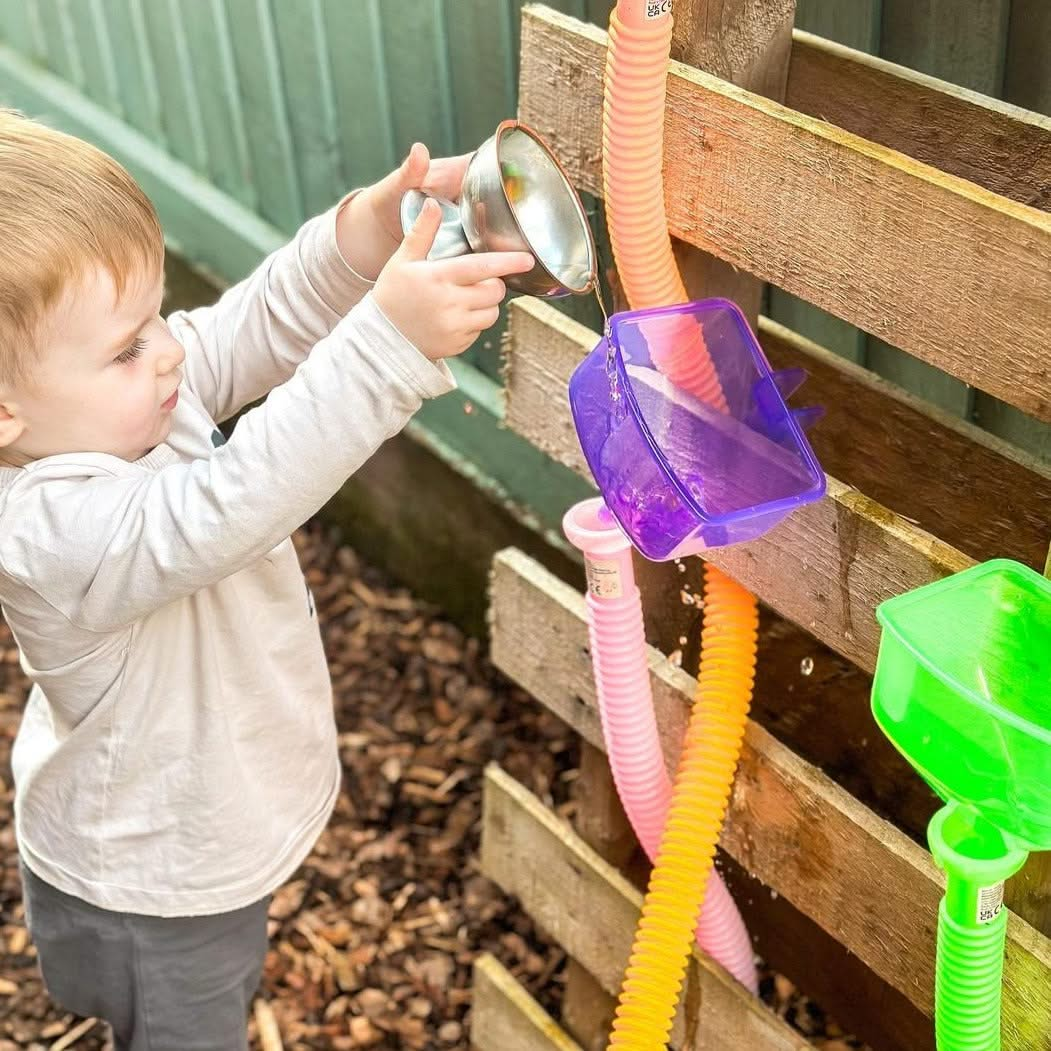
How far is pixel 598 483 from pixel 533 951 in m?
1.29

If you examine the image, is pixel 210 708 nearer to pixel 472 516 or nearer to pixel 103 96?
pixel 472 516

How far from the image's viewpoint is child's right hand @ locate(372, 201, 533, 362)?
136 cm

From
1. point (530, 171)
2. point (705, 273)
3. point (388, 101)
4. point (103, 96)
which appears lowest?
point (103, 96)

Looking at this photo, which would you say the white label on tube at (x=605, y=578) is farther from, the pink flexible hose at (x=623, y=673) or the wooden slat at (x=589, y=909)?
the wooden slat at (x=589, y=909)

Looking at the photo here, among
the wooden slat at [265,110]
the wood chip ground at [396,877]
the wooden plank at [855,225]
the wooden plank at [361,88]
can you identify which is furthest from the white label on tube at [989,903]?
the wooden slat at [265,110]

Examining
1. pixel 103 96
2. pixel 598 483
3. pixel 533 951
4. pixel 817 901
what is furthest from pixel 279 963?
pixel 103 96

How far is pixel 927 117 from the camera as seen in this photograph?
157 centimetres

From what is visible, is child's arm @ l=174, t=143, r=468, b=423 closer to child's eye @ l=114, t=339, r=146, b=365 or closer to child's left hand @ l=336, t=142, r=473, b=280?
child's left hand @ l=336, t=142, r=473, b=280

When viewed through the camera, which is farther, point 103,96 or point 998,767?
point 103,96

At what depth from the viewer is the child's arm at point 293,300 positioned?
1.67 meters

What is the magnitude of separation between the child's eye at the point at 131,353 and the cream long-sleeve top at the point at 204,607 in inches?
3.9

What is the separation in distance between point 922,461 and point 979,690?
0.61 meters

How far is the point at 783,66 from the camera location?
1.53 m

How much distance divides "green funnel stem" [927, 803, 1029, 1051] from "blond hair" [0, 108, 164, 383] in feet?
2.95
